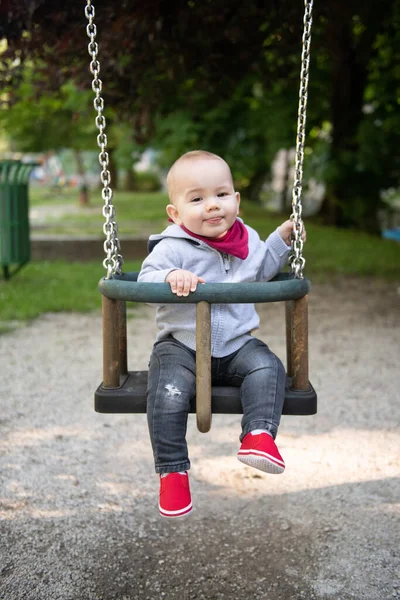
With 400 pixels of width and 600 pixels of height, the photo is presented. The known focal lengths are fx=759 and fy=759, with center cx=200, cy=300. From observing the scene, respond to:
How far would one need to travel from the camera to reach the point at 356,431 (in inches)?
172

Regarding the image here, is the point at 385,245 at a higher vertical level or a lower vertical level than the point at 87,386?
lower

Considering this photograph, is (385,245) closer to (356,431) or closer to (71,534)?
(356,431)

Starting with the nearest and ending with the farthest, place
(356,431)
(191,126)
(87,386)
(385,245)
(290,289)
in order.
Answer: (290,289)
(356,431)
(87,386)
(191,126)
(385,245)

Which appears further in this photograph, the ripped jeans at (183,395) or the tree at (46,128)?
the tree at (46,128)

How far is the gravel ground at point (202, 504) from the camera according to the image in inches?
110

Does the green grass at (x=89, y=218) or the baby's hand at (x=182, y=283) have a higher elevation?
the baby's hand at (x=182, y=283)

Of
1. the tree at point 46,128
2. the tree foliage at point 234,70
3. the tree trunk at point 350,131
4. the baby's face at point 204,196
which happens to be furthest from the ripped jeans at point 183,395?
the tree at point 46,128

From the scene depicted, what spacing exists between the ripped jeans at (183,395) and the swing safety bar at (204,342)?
0.05 metres

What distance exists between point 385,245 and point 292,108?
2821mm

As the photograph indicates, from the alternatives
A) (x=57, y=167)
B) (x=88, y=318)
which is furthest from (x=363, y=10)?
(x=57, y=167)

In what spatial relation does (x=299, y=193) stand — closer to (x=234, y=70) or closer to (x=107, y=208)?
(x=107, y=208)

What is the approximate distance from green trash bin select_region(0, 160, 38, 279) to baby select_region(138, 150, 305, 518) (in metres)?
5.75

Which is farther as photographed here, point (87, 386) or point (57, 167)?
point (57, 167)

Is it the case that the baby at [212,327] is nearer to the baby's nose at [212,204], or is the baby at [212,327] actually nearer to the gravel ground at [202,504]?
the baby's nose at [212,204]
